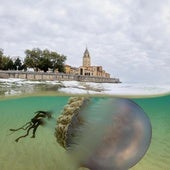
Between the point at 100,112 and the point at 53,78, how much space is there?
6553 millimetres

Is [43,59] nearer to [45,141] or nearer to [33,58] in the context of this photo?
[33,58]

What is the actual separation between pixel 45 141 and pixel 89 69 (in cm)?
368

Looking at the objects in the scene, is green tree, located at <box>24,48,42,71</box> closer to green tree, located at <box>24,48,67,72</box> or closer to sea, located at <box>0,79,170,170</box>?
green tree, located at <box>24,48,67,72</box>

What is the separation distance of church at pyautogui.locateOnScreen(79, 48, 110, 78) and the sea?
0.73 metres

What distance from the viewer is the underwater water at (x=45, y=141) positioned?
25.3ft

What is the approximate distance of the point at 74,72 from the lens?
13.0 meters

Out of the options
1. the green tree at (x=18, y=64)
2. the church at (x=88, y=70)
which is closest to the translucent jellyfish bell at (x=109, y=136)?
the church at (x=88, y=70)

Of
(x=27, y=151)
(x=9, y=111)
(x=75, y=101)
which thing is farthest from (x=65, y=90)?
(x=75, y=101)

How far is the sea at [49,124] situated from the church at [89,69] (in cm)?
73

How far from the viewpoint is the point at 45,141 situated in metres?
9.27

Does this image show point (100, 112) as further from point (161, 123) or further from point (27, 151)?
point (161, 123)

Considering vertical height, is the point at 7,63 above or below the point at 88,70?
above

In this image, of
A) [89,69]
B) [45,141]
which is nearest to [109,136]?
[45,141]

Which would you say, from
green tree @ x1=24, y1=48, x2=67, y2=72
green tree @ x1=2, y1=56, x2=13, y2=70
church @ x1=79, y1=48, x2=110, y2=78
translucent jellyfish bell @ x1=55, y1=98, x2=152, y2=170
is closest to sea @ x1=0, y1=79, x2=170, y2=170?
translucent jellyfish bell @ x1=55, y1=98, x2=152, y2=170
